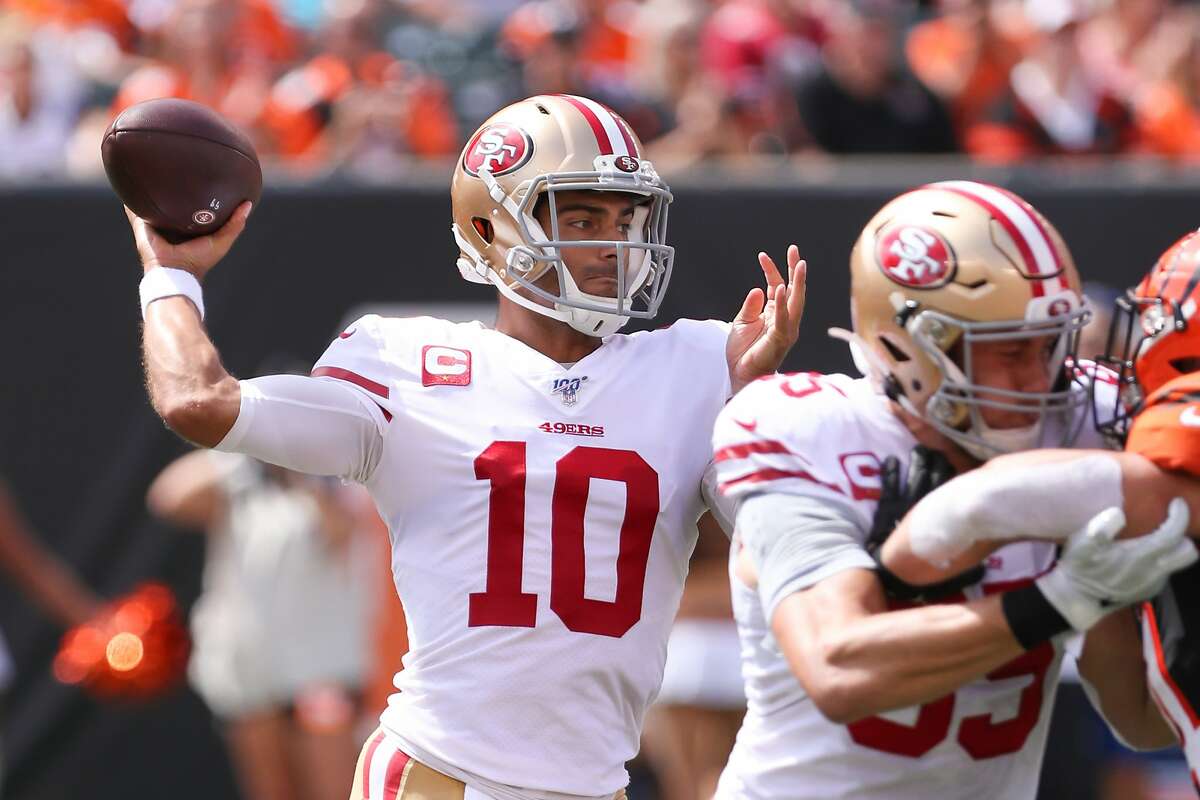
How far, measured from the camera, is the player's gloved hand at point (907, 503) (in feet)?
8.19

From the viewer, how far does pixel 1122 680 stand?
2.72m

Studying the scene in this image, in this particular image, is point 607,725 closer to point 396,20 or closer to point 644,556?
point 644,556

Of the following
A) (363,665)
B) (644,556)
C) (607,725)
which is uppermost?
(644,556)

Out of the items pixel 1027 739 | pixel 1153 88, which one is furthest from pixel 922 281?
pixel 1153 88

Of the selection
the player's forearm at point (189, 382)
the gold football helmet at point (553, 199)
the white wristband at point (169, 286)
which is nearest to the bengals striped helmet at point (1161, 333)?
the gold football helmet at point (553, 199)

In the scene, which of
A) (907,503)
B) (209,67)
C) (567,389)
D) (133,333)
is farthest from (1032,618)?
(209,67)

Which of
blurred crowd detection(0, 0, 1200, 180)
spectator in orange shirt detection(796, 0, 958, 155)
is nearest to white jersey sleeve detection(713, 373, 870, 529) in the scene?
blurred crowd detection(0, 0, 1200, 180)

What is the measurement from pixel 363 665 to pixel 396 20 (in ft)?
11.6

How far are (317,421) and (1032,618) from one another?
4.16 feet

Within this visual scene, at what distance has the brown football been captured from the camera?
320 cm

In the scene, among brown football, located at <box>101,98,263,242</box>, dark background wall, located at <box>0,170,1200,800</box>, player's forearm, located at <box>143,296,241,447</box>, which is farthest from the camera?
Result: dark background wall, located at <box>0,170,1200,800</box>

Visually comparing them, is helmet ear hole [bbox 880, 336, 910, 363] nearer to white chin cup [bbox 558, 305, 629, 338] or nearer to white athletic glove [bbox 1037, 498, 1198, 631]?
white athletic glove [bbox 1037, 498, 1198, 631]

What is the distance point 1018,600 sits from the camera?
2328 millimetres

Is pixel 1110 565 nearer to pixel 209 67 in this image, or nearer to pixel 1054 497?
pixel 1054 497
